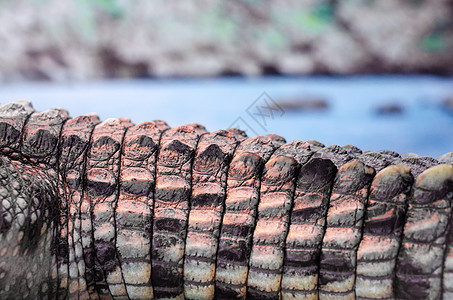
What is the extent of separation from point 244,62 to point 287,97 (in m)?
0.41

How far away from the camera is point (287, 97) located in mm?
2240

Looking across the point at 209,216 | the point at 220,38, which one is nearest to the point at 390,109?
the point at 220,38

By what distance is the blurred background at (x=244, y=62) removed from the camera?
2145mm

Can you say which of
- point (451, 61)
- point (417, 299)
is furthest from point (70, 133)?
point (451, 61)

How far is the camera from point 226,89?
2.41 meters

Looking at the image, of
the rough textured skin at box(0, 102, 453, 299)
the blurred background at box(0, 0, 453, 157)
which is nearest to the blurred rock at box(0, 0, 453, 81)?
the blurred background at box(0, 0, 453, 157)

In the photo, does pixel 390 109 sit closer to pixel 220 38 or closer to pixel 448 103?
pixel 448 103

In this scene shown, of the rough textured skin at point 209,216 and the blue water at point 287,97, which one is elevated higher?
the blue water at point 287,97

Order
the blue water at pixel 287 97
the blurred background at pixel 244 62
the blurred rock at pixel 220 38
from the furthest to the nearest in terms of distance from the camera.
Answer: the blurred rock at pixel 220 38, the blurred background at pixel 244 62, the blue water at pixel 287 97

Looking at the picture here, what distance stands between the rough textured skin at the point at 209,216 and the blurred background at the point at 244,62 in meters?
0.92

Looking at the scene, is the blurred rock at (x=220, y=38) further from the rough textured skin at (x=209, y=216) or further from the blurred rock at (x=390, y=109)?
the rough textured skin at (x=209, y=216)

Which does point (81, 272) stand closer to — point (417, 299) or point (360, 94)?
point (417, 299)

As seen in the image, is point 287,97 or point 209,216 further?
point 287,97

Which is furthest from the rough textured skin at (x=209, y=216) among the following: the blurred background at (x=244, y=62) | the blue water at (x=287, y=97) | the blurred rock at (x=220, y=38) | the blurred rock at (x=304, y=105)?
the blurred rock at (x=220, y=38)
